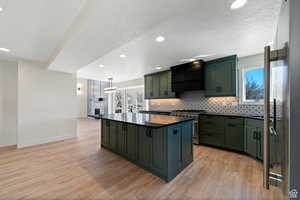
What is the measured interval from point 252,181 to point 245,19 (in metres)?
2.50

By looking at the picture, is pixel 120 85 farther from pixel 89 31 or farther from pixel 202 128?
pixel 89 31

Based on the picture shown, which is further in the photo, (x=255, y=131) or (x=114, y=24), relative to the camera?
(x=255, y=131)

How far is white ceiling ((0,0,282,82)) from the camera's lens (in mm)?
1612

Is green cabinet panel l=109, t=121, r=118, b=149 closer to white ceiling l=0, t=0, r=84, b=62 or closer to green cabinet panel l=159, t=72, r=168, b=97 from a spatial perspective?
white ceiling l=0, t=0, r=84, b=62

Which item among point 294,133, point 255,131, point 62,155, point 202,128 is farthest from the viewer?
point 202,128

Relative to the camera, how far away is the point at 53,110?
4.47 meters

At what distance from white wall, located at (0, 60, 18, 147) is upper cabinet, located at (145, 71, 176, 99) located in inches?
176

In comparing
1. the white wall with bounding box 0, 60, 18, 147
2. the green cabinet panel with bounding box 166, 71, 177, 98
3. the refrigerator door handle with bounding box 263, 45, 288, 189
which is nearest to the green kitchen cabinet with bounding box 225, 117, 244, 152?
the green cabinet panel with bounding box 166, 71, 177, 98

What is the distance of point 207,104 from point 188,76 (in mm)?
1090

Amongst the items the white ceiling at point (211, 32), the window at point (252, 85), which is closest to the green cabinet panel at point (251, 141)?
the window at point (252, 85)

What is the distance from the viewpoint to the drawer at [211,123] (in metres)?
3.56

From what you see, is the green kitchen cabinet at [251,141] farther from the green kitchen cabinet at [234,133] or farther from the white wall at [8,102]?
the white wall at [8,102]

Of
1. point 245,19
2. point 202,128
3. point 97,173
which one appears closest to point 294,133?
point 245,19

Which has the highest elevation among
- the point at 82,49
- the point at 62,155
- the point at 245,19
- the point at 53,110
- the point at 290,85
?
the point at 245,19
